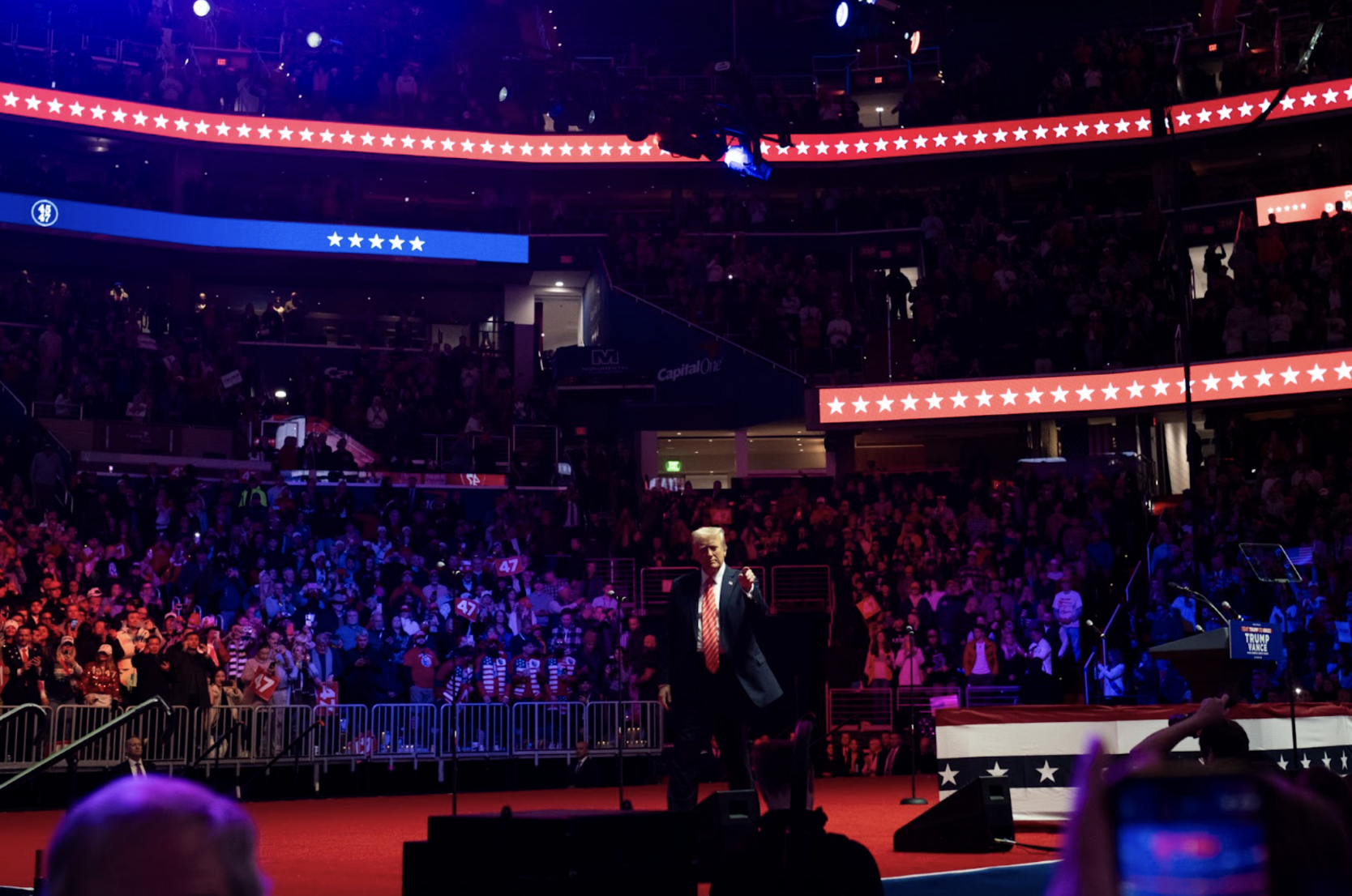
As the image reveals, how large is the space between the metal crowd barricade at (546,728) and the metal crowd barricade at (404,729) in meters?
0.94

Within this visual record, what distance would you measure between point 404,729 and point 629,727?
269 cm

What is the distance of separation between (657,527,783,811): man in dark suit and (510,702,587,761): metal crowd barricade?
8.60 m

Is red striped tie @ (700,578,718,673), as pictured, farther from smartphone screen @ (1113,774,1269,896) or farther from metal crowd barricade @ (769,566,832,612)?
metal crowd barricade @ (769,566,832,612)

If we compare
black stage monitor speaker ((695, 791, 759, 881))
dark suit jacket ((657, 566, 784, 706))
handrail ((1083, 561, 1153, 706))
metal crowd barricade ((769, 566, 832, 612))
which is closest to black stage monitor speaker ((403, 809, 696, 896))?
black stage monitor speaker ((695, 791, 759, 881))

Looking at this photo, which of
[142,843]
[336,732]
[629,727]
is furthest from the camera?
[629,727]

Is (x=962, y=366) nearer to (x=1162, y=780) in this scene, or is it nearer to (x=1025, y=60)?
(x=1025, y=60)

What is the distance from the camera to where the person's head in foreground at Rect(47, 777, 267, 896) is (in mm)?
1240

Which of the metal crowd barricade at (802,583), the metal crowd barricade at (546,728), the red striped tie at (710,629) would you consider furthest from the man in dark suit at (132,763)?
the metal crowd barricade at (802,583)

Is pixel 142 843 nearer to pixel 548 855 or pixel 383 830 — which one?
pixel 548 855

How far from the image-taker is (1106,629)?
1953 cm

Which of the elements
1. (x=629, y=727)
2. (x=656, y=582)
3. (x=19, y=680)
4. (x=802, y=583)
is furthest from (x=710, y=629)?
(x=656, y=582)

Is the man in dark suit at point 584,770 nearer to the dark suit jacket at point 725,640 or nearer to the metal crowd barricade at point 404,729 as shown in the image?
the metal crowd barricade at point 404,729

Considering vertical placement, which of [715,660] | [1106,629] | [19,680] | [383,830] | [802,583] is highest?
[802,583]

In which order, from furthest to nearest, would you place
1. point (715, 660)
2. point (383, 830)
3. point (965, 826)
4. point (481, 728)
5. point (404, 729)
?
point (481, 728), point (404, 729), point (383, 830), point (965, 826), point (715, 660)
